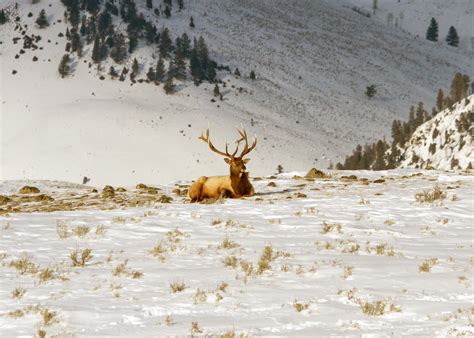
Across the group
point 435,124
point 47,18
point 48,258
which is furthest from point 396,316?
point 47,18

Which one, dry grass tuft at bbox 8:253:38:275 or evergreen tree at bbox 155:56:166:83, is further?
evergreen tree at bbox 155:56:166:83

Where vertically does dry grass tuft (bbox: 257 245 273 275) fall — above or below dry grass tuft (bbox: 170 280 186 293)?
above

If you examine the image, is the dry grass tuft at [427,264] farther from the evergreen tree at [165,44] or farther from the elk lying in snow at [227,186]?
the evergreen tree at [165,44]

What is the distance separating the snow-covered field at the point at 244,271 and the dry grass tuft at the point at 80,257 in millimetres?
129

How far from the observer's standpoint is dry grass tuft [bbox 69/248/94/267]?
818cm

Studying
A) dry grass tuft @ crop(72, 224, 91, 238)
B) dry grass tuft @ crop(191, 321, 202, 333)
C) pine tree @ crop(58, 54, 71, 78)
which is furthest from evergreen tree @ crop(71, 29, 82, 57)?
dry grass tuft @ crop(191, 321, 202, 333)

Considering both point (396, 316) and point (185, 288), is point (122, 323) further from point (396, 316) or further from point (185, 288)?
point (396, 316)

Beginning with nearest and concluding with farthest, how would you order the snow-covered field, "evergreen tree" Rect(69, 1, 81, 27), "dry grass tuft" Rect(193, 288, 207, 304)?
the snow-covered field < "dry grass tuft" Rect(193, 288, 207, 304) < "evergreen tree" Rect(69, 1, 81, 27)

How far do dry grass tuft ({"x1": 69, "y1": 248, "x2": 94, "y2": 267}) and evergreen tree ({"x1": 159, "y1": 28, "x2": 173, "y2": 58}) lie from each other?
4139 inches

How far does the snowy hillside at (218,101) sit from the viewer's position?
82.2m

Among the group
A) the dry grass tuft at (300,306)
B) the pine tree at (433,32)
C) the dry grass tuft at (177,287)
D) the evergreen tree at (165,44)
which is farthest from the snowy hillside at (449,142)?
the pine tree at (433,32)

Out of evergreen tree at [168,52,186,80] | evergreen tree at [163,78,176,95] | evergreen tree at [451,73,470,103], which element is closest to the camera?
evergreen tree at [451,73,470,103]

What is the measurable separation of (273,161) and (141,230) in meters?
72.3

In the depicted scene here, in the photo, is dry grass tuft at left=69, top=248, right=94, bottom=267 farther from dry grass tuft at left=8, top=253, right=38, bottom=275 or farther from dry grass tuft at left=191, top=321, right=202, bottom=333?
dry grass tuft at left=191, top=321, right=202, bottom=333
